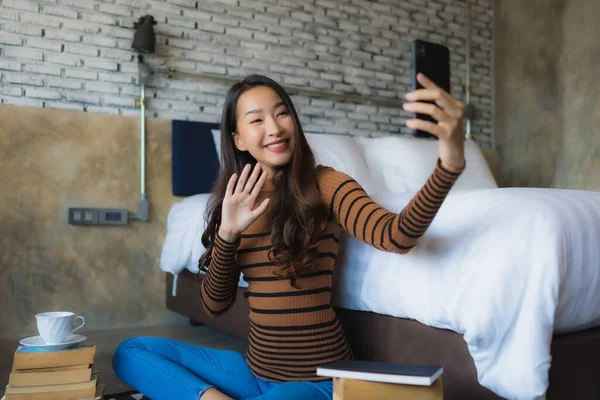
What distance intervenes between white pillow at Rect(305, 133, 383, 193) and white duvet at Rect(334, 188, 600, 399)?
64.7 inches

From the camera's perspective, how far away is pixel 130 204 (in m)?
3.19

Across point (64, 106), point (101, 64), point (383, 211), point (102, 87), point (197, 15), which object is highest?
point (197, 15)

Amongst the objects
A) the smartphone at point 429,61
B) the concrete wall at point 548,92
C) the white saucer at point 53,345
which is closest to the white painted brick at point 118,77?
the white saucer at point 53,345

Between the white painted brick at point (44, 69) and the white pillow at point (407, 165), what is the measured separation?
67.6 inches

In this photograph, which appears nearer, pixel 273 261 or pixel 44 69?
pixel 273 261

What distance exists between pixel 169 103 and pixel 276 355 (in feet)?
7.58

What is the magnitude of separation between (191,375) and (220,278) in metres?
0.25

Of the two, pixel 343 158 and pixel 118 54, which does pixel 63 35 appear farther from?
pixel 343 158

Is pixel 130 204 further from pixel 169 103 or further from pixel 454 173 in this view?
pixel 454 173

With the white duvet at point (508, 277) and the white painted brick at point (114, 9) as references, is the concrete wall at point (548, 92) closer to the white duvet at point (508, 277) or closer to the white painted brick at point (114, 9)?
the white duvet at point (508, 277)

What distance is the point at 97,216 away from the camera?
3.07m

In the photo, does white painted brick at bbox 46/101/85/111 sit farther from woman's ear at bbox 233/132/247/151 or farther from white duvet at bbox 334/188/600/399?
white duvet at bbox 334/188/600/399

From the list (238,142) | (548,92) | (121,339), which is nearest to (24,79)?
(121,339)

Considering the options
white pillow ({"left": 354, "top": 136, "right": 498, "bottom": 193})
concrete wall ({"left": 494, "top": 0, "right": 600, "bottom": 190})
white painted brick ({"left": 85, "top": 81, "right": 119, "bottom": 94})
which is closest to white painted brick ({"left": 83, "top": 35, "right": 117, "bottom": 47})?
white painted brick ({"left": 85, "top": 81, "right": 119, "bottom": 94})
